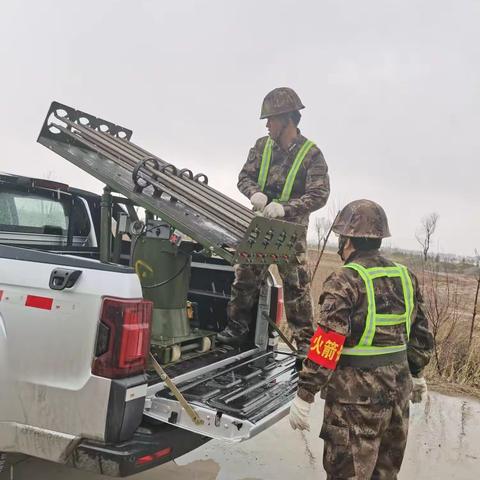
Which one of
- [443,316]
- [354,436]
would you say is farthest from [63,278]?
[443,316]

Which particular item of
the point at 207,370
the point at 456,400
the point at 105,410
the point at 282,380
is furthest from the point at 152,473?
the point at 456,400

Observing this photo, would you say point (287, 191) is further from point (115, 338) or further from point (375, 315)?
point (115, 338)

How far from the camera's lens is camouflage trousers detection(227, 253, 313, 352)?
383 cm

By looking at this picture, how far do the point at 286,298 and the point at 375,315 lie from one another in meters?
1.74

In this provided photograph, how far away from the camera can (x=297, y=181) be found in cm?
425

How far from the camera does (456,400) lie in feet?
17.6

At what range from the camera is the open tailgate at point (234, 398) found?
2506 millimetres

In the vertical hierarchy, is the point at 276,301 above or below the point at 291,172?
below

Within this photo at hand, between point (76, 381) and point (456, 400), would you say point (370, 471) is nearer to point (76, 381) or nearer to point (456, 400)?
point (76, 381)

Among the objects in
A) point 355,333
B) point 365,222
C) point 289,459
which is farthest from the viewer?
point 289,459

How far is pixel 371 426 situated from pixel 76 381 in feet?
4.70

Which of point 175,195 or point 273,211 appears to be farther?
point 273,211

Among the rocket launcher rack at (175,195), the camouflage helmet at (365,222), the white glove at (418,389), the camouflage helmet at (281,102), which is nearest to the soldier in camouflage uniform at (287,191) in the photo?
the camouflage helmet at (281,102)

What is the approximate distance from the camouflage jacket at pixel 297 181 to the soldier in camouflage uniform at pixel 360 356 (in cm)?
144
